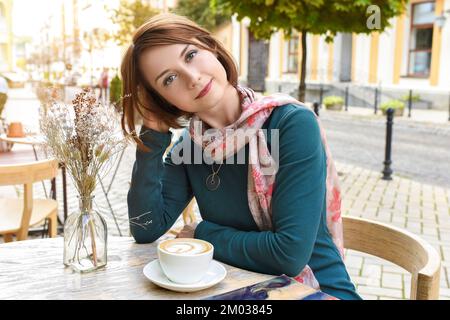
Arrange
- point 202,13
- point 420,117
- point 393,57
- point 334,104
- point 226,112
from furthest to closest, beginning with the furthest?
point 202,13, point 393,57, point 334,104, point 420,117, point 226,112

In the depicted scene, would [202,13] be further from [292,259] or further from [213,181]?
[292,259]

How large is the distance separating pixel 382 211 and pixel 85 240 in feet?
14.7

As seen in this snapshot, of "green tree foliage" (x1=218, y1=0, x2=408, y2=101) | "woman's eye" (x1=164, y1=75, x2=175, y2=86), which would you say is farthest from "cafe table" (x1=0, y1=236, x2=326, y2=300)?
"green tree foliage" (x1=218, y1=0, x2=408, y2=101)

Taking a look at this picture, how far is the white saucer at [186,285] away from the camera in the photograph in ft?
4.30

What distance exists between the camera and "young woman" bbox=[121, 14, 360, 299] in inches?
59.0

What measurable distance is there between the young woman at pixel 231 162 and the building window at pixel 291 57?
23389mm

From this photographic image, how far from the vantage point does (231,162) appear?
5.49 feet

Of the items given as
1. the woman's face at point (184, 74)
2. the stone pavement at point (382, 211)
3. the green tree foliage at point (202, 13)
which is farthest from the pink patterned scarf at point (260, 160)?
the green tree foliage at point (202, 13)

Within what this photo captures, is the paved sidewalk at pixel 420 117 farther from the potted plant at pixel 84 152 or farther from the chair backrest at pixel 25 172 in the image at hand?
the potted plant at pixel 84 152

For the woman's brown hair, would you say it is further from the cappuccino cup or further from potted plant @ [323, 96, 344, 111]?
potted plant @ [323, 96, 344, 111]

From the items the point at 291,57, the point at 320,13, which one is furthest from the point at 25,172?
the point at 291,57

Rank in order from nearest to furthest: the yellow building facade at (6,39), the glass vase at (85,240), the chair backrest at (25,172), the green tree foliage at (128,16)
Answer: the glass vase at (85,240), the chair backrest at (25,172), the green tree foliage at (128,16), the yellow building facade at (6,39)

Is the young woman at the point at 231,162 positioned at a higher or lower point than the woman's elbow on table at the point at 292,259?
higher

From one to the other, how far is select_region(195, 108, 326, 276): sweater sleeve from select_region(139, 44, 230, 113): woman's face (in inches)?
9.7
